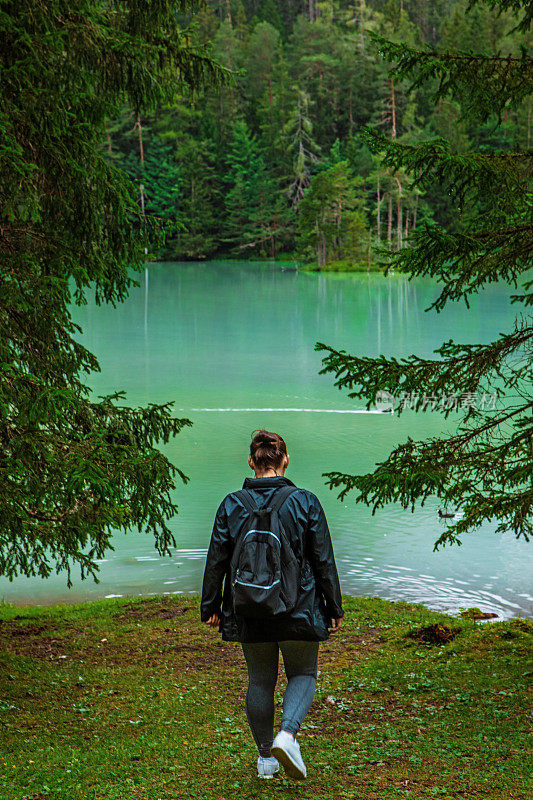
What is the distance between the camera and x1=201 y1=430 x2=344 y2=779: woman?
340 cm

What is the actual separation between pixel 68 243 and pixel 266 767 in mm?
3414

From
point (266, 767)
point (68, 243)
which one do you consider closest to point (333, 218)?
point (68, 243)

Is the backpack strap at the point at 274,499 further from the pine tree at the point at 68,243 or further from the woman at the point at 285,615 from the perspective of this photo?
the pine tree at the point at 68,243

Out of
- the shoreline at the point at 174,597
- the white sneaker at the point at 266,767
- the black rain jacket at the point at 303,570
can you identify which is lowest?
the shoreline at the point at 174,597

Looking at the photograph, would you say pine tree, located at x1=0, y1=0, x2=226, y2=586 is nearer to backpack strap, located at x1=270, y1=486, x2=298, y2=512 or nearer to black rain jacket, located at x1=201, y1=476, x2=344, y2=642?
black rain jacket, located at x1=201, y1=476, x2=344, y2=642

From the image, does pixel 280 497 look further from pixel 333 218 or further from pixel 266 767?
pixel 333 218

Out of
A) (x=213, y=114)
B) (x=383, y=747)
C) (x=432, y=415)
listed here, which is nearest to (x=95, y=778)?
(x=383, y=747)

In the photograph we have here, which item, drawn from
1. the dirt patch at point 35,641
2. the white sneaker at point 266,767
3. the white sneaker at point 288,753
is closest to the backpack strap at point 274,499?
the white sneaker at point 288,753

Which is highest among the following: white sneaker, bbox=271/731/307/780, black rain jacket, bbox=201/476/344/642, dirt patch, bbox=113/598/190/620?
black rain jacket, bbox=201/476/344/642

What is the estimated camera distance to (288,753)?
11.0 ft

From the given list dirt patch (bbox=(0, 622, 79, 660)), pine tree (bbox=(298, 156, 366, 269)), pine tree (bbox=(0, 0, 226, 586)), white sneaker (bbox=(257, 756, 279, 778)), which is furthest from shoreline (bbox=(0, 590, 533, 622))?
pine tree (bbox=(298, 156, 366, 269))

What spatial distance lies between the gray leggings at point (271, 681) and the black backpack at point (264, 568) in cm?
24

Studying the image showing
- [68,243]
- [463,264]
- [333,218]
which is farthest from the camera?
[333,218]

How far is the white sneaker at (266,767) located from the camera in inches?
140
